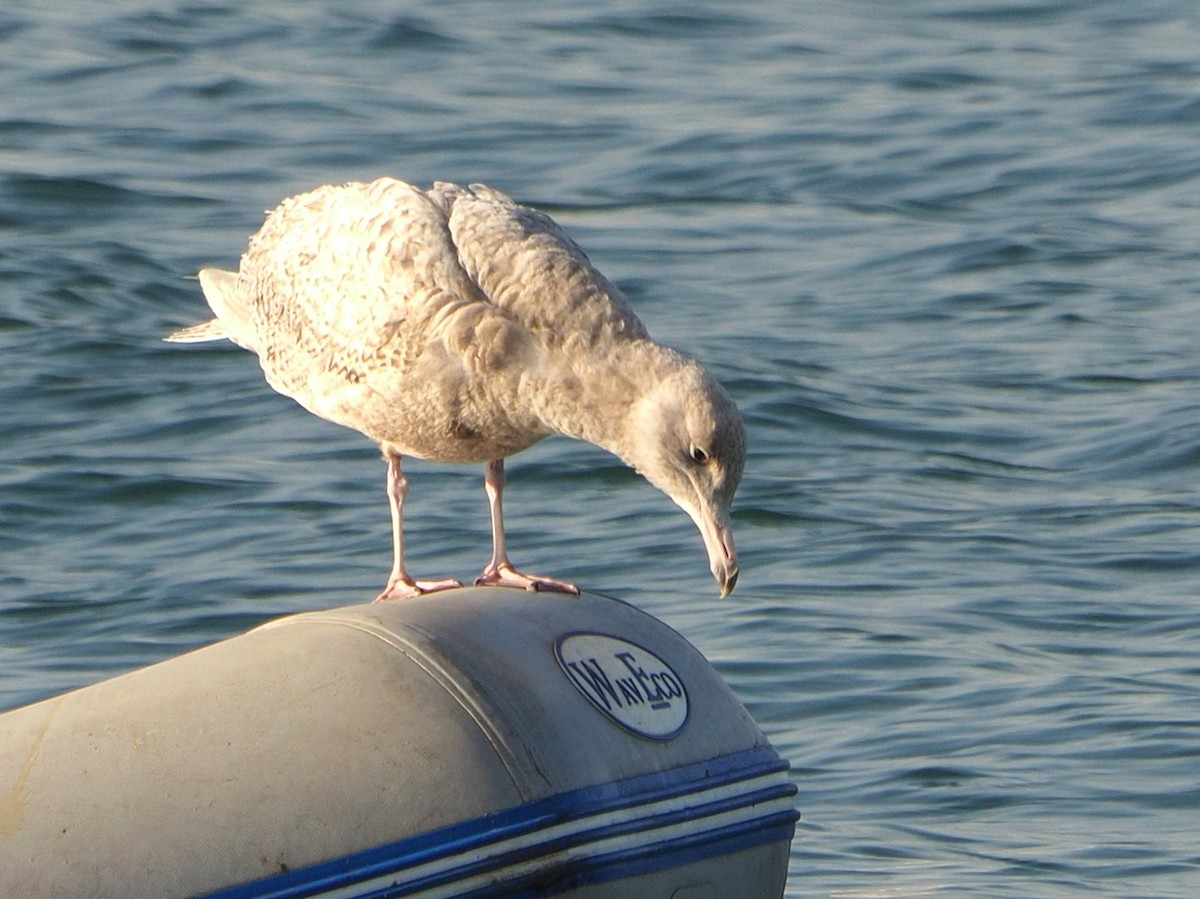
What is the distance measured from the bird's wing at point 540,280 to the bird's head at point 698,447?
0.25 m

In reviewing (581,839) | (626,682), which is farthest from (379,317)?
(581,839)

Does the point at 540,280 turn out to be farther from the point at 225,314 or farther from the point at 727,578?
the point at 225,314

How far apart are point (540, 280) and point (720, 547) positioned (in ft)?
2.56

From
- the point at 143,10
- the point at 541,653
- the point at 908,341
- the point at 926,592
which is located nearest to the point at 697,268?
the point at 908,341

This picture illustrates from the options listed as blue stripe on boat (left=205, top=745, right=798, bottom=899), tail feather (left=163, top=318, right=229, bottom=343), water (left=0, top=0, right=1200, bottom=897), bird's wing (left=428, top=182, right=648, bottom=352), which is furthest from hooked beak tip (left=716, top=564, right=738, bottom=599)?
tail feather (left=163, top=318, right=229, bottom=343)

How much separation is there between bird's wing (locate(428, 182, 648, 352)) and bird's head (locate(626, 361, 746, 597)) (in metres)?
0.25

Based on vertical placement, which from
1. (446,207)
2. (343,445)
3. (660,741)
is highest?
(446,207)

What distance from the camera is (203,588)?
9086 millimetres

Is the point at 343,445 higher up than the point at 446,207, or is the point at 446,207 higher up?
the point at 446,207

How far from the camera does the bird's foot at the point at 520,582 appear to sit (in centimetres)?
555

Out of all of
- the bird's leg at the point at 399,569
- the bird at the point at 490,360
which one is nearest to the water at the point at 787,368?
the bird's leg at the point at 399,569

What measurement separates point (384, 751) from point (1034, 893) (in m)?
3.01

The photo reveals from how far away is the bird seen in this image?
18.0ft

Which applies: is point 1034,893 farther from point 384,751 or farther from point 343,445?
point 343,445
